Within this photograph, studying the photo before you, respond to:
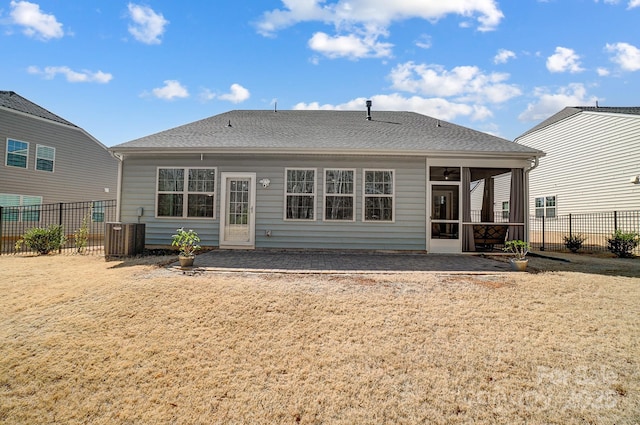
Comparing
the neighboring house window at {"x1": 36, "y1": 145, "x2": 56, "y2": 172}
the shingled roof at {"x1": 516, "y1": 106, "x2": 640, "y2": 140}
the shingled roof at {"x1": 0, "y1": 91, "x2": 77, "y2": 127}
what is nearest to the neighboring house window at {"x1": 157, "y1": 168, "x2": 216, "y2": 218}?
the neighboring house window at {"x1": 36, "y1": 145, "x2": 56, "y2": 172}

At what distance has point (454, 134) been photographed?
1079 cm

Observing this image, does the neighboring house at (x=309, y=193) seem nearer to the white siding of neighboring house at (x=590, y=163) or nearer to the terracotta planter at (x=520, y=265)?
the terracotta planter at (x=520, y=265)

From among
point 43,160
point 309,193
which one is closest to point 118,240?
point 309,193

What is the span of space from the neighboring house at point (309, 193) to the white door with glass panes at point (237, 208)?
0.10 feet

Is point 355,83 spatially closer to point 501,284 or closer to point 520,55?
point 520,55

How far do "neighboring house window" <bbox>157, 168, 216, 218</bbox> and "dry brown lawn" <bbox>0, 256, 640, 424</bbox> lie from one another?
14.5 feet

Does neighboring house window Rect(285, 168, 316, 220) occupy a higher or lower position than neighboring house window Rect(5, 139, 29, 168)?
lower

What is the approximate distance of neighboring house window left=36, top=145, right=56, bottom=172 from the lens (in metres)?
15.6

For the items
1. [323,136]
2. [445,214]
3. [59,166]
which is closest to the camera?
[445,214]

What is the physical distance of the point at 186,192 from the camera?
9.67m

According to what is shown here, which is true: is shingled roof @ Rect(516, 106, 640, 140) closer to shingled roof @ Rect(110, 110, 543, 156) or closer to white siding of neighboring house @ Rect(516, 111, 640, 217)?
white siding of neighboring house @ Rect(516, 111, 640, 217)

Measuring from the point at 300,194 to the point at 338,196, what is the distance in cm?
116

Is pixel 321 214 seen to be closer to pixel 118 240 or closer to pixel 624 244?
pixel 118 240

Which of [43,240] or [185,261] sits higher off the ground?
[43,240]
